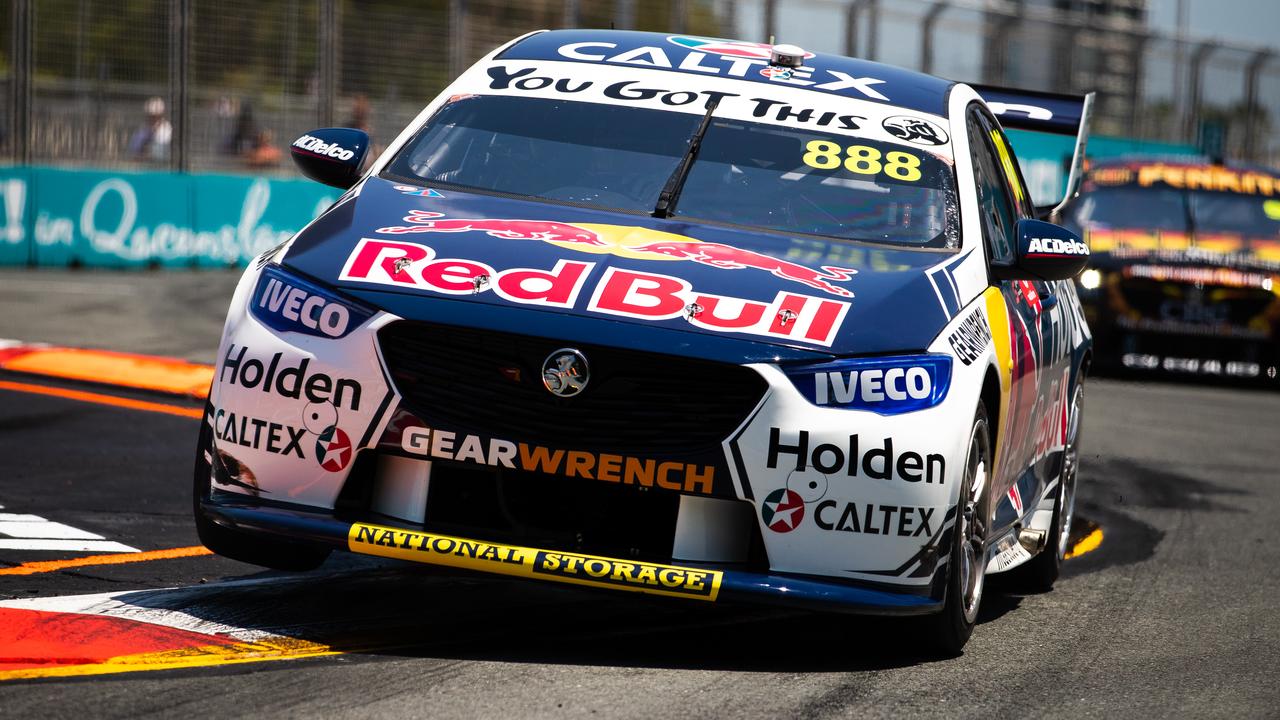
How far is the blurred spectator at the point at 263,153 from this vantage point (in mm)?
20484

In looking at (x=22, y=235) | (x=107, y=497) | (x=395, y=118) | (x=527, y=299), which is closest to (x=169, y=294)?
(x=22, y=235)

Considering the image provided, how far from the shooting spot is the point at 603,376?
4.70 metres

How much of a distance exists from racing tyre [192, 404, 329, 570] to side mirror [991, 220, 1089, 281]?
7.37ft

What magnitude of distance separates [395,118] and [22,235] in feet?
16.3

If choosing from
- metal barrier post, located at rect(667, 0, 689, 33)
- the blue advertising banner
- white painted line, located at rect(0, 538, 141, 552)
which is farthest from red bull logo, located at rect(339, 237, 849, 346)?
metal barrier post, located at rect(667, 0, 689, 33)

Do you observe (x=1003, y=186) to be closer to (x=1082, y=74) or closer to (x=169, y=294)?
(x=169, y=294)

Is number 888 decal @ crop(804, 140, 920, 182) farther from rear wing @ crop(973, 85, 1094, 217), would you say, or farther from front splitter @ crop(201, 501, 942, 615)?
rear wing @ crop(973, 85, 1094, 217)

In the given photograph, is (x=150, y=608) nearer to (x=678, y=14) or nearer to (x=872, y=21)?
(x=678, y=14)

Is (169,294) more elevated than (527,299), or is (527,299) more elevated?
(527,299)

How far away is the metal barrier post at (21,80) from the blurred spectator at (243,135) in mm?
2231

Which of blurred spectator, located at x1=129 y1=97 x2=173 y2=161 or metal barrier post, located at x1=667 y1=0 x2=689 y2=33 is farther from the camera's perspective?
metal barrier post, located at x1=667 y1=0 x2=689 y2=33

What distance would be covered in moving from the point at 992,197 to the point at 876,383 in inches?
72.5

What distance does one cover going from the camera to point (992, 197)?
251 inches

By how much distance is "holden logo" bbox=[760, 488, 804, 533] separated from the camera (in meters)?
4.69
